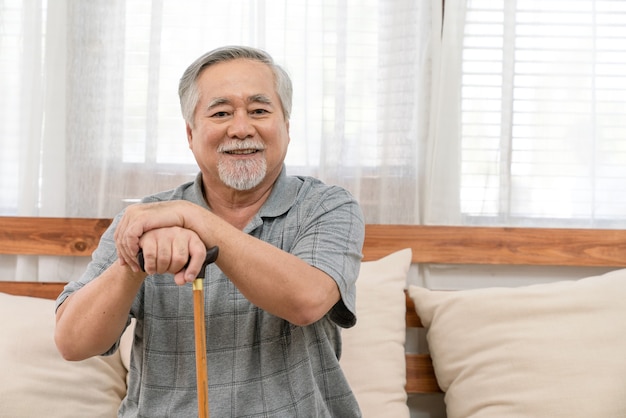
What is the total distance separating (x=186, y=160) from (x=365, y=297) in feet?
2.19

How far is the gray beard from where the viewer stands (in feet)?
4.97

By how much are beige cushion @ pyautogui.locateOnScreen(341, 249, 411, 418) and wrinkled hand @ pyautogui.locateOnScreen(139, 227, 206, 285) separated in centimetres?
84

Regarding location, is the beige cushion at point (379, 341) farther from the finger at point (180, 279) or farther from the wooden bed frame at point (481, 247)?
the finger at point (180, 279)

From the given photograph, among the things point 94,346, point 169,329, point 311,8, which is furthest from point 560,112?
point 94,346

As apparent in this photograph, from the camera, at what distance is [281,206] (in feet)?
5.04

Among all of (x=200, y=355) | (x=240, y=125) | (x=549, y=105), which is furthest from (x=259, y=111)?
(x=549, y=105)

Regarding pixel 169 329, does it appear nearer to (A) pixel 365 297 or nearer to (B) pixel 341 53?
(A) pixel 365 297

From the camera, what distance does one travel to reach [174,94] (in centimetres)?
224

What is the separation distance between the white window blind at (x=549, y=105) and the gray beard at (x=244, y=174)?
878 millimetres

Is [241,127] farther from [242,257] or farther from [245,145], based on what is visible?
[242,257]

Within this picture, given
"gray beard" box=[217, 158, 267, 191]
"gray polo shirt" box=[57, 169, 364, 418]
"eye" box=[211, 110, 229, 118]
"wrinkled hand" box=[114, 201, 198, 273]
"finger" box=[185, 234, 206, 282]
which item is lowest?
"gray polo shirt" box=[57, 169, 364, 418]

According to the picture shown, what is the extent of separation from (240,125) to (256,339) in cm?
42

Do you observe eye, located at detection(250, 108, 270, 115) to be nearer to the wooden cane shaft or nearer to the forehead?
the forehead

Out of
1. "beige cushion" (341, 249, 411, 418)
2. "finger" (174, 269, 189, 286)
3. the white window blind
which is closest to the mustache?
"finger" (174, 269, 189, 286)
